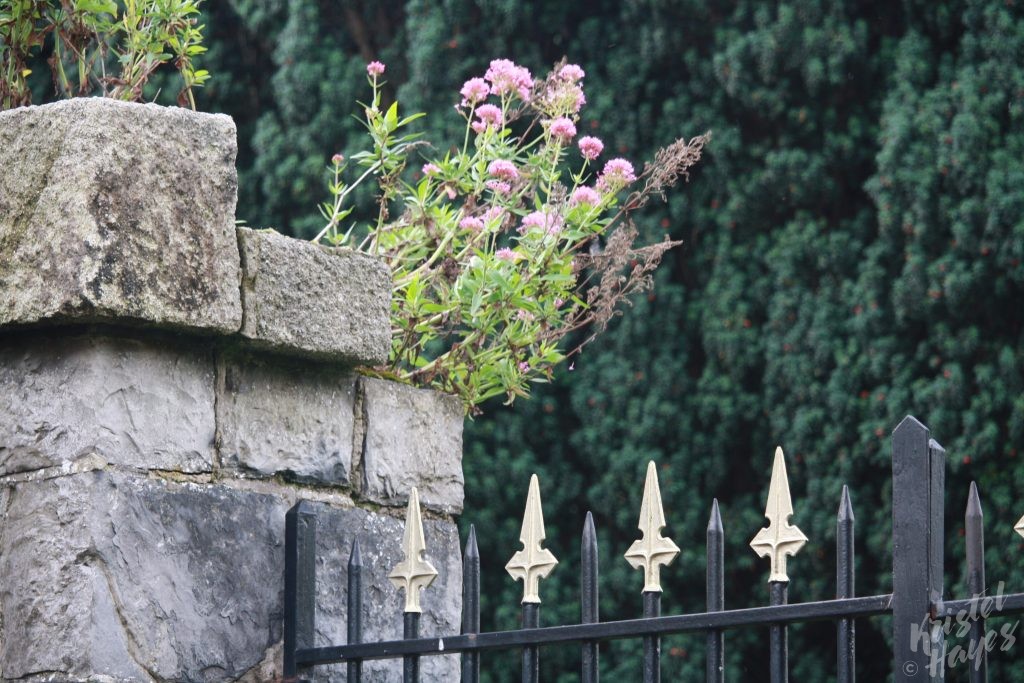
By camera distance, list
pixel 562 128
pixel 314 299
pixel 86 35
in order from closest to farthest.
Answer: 1. pixel 314 299
2. pixel 86 35
3. pixel 562 128

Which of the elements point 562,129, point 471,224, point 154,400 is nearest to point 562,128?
point 562,129

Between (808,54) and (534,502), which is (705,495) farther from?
(534,502)

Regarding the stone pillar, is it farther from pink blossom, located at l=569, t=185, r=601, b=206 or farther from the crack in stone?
pink blossom, located at l=569, t=185, r=601, b=206

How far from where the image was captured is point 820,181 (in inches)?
235

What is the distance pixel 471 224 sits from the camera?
8.80ft

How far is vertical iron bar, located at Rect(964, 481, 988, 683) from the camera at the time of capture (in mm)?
1459

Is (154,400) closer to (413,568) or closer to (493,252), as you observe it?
(413,568)

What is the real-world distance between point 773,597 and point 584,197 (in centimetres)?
119

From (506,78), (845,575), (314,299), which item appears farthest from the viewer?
(506,78)

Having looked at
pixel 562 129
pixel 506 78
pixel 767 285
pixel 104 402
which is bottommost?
pixel 104 402

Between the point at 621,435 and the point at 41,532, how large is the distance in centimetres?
437

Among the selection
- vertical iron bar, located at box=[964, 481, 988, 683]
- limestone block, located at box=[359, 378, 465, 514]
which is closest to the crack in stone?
limestone block, located at box=[359, 378, 465, 514]

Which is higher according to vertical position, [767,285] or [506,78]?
[767,285]

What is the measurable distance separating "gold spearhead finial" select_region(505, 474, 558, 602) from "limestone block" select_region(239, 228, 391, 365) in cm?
45
